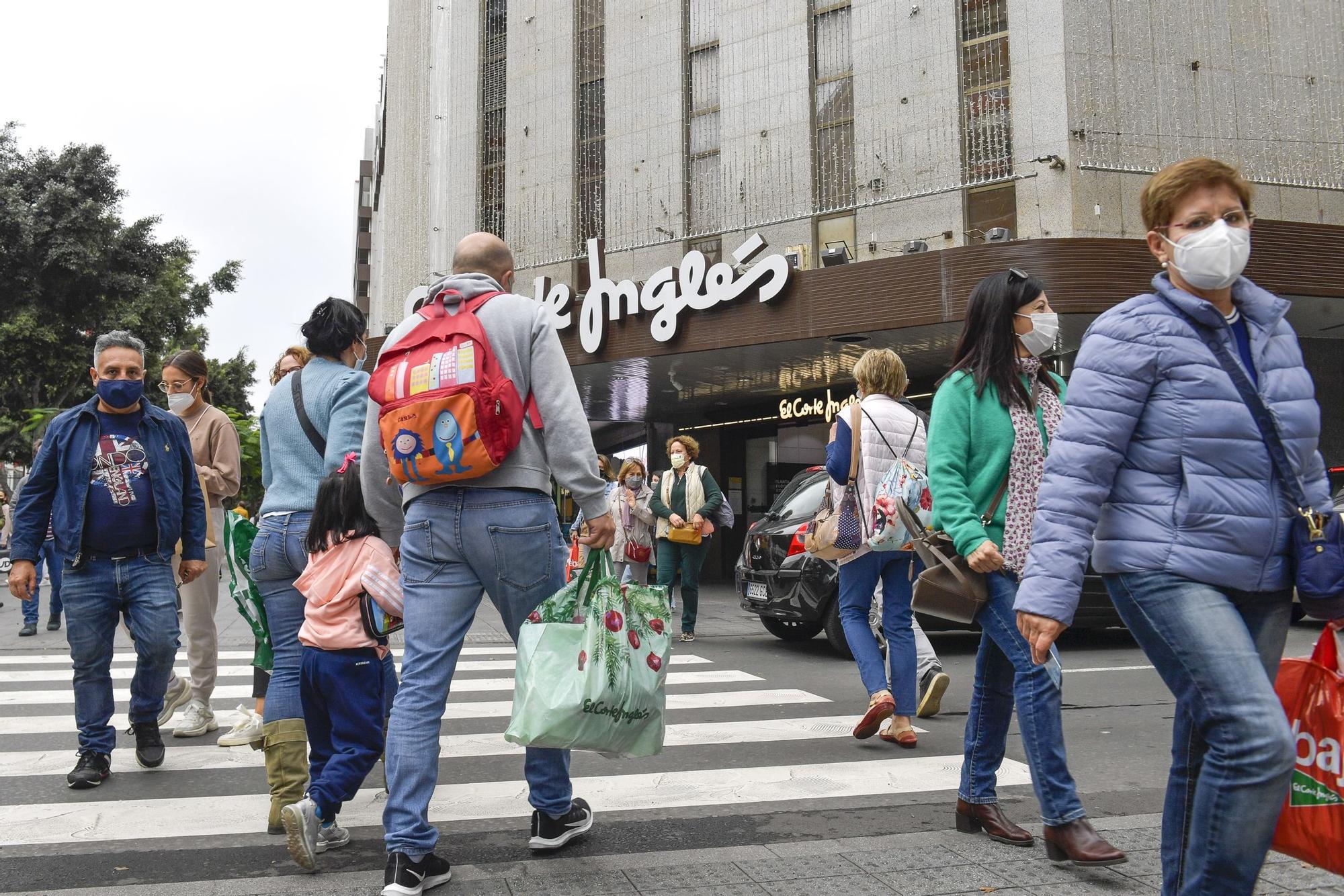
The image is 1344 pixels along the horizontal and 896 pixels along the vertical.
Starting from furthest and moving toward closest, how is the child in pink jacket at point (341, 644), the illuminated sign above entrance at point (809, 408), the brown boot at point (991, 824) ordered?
the illuminated sign above entrance at point (809, 408) → the brown boot at point (991, 824) → the child in pink jacket at point (341, 644)

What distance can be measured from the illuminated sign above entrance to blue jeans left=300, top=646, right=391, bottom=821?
15.8m

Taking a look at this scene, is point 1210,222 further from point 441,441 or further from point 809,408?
point 809,408

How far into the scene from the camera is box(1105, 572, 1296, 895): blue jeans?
2.46 m

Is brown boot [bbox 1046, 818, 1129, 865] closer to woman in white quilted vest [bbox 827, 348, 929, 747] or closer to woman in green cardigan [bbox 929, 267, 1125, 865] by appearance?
woman in green cardigan [bbox 929, 267, 1125, 865]

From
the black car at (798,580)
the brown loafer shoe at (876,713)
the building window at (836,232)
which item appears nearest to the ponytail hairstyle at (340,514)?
the brown loafer shoe at (876,713)

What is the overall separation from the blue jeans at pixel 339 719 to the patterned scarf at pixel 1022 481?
7.14ft

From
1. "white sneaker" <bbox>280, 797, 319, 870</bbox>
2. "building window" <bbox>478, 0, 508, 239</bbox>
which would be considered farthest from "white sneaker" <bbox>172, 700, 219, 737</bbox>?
"building window" <bbox>478, 0, 508, 239</bbox>

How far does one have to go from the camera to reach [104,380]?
4.87 metres

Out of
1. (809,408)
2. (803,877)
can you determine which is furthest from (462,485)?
(809,408)

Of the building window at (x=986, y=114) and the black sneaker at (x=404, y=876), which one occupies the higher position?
the building window at (x=986, y=114)

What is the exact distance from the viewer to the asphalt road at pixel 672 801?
3.75 meters

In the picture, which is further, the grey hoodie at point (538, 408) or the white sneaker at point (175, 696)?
the white sneaker at point (175, 696)

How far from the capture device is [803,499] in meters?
9.98

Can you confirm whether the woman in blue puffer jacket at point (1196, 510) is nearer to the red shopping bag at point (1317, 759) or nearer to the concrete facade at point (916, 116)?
the red shopping bag at point (1317, 759)
